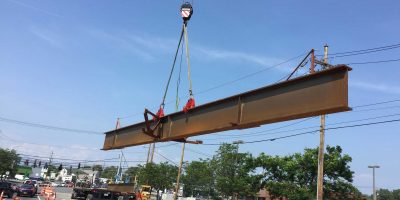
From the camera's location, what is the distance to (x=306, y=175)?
3838 centimetres

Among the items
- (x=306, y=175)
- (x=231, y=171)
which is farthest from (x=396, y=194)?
(x=306, y=175)

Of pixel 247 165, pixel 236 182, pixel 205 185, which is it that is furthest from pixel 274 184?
pixel 205 185

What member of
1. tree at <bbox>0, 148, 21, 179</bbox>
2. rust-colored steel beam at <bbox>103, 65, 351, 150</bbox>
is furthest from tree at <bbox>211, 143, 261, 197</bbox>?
tree at <bbox>0, 148, 21, 179</bbox>

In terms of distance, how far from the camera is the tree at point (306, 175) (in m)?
36.2

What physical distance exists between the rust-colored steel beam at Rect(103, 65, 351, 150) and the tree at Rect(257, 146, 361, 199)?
23.8 m

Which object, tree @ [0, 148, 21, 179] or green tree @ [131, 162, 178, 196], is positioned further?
tree @ [0, 148, 21, 179]

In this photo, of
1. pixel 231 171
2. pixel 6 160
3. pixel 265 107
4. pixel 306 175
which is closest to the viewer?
pixel 265 107

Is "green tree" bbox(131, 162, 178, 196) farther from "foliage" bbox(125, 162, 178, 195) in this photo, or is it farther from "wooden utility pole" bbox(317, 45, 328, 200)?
"wooden utility pole" bbox(317, 45, 328, 200)

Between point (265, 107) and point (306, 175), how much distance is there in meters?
29.2

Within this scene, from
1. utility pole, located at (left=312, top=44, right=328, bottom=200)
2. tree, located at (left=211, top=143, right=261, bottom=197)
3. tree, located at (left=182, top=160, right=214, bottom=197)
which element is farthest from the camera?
tree, located at (left=182, top=160, right=214, bottom=197)

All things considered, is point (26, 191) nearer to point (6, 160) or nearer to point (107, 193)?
point (107, 193)

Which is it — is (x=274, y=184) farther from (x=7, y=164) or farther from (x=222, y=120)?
(x=7, y=164)

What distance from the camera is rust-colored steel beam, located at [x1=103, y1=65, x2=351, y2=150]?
9055 millimetres

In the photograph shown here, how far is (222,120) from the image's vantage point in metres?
12.7
